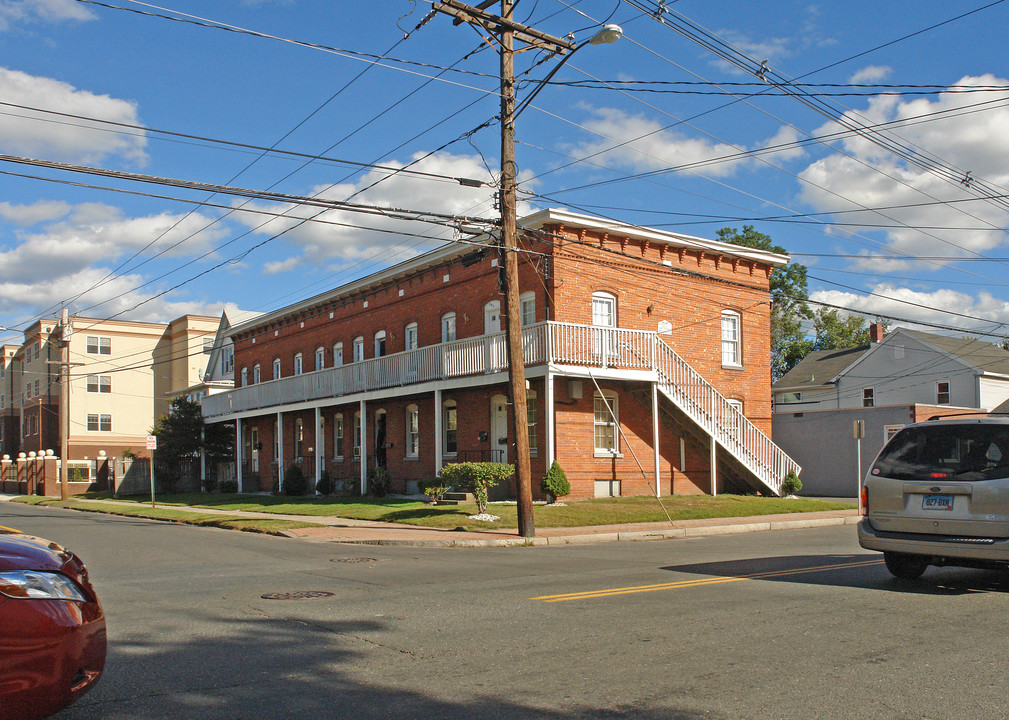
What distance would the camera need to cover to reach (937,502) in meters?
9.16

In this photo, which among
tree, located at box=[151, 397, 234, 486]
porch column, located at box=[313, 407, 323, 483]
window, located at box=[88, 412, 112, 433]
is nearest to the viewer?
porch column, located at box=[313, 407, 323, 483]

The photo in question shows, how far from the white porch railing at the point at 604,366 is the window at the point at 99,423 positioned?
40.7 meters

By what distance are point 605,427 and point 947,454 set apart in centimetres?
1584

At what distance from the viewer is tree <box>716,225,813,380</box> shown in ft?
177

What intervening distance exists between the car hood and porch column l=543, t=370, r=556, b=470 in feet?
59.3

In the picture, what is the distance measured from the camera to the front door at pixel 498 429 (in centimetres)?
2580

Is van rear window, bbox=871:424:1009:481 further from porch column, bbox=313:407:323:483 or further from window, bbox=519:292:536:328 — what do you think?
porch column, bbox=313:407:323:483

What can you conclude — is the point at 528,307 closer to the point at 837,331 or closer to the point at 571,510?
the point at 571,510

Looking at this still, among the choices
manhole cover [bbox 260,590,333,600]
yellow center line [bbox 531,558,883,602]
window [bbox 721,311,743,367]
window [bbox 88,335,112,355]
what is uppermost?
window [bbox 88,335,112,355]

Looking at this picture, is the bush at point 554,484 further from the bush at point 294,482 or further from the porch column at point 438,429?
the bush at point 294,482

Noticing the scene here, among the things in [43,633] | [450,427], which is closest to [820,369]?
[450,427]

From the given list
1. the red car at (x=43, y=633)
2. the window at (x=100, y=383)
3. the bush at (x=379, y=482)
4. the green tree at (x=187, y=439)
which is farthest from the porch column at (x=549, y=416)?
the window at (x=100, y=383)

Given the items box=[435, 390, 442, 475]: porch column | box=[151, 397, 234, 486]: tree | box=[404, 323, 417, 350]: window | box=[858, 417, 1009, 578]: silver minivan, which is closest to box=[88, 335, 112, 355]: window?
box=[151, 397, 234, 486]: tree

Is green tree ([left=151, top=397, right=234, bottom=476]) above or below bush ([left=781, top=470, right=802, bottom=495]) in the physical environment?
above
